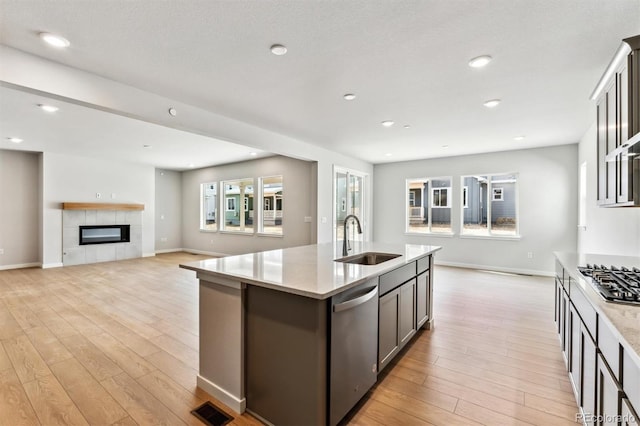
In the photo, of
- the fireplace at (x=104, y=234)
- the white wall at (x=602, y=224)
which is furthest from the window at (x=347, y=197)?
the fireplace at (x=104, y=234)

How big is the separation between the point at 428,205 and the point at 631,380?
6558 millimetres

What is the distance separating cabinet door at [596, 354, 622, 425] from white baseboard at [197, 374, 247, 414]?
191 centimetres

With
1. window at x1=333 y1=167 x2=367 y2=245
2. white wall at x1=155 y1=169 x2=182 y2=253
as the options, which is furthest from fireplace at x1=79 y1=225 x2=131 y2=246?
window at x1=333 y1=167 x2=367 y2=245

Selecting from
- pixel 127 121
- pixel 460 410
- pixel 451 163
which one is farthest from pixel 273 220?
pixel 460 410

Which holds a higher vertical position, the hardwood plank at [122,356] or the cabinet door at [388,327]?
the cabinet door at [388,327]

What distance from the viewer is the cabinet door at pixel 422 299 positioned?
2.97 metres

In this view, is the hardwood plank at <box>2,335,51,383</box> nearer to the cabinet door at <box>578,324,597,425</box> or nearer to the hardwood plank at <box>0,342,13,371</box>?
the hardwood plank at <box>0,342,13,371</box>

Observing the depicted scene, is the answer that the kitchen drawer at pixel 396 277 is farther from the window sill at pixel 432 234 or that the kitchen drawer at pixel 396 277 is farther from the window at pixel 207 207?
the window at pixel 207 207

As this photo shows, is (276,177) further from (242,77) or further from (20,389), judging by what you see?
(20,389)

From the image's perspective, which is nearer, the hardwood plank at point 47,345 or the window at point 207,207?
the hardwood plank at point 47,345

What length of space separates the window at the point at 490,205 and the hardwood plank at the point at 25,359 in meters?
7.25

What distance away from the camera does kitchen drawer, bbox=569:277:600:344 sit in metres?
1.49

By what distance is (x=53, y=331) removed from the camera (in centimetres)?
321

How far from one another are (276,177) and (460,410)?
6.15 meters
